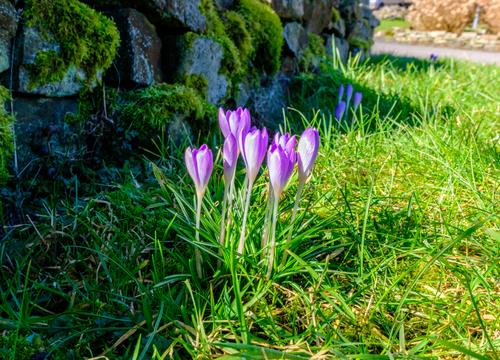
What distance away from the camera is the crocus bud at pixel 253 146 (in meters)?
1.23

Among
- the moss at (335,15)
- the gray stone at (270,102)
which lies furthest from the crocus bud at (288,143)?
the moss at (335,15)

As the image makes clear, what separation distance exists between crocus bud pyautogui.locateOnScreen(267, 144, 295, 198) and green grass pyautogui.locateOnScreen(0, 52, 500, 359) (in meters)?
0.26

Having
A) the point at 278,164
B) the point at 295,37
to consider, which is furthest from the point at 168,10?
the point at 295,37

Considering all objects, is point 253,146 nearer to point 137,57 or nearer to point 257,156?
point 257,156

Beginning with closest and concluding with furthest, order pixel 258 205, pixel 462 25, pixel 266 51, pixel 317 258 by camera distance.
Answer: pixel 317 258 < pixel 258 205 < pixel 266 51 < pixel 462 25

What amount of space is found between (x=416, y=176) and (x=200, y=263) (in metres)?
1.22

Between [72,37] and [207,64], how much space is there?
78 centimetres

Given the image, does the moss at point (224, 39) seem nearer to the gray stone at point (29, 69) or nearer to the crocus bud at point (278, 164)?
the gray stone at point (29, 69)

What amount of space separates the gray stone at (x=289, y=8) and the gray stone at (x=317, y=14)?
0.83 ft

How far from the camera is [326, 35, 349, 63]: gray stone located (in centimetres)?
468

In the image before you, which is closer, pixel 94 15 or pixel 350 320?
pixel 350 320

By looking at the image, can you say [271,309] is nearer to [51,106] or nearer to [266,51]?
[51,106]

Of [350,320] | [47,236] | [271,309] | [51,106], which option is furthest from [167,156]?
[350,320]

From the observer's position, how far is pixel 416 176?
2246 mm
